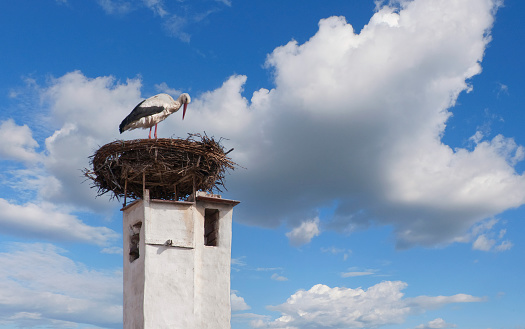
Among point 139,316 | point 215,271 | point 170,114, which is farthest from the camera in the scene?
point 170,114

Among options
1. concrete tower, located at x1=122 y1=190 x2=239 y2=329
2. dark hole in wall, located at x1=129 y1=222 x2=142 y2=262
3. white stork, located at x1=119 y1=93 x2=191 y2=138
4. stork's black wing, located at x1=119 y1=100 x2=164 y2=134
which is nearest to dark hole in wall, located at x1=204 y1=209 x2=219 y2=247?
concrete tower, located at x1=122 y1=190 x2=239 y2=329

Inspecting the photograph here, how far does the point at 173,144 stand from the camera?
18750 mm

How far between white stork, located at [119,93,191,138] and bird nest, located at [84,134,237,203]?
1.19 metres

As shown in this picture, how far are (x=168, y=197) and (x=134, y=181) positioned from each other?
5.68ft

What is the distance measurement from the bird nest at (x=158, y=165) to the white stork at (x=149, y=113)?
3.90 ft

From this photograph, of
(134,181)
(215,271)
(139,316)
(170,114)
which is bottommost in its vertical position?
(139,316)

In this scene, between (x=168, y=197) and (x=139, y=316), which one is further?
(x=168, y=197)

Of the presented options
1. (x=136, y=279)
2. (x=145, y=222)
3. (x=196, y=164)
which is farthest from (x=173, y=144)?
(x=136, y=279)

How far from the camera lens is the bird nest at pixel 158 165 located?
61.8 ft

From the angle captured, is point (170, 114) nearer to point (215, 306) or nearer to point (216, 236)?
point (216, 236)

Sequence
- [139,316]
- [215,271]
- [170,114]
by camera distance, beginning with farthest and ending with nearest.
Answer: [170,114] < [215,271] < [139,316]

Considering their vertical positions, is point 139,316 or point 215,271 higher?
point 215,271

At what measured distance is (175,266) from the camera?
1889 cm

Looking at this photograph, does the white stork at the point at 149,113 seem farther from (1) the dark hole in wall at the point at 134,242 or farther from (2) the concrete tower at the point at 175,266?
(1) the dark hole in wall at the point at 134,242
